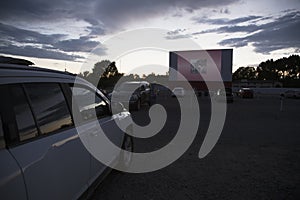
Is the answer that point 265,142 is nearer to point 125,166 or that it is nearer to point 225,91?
point 125,166

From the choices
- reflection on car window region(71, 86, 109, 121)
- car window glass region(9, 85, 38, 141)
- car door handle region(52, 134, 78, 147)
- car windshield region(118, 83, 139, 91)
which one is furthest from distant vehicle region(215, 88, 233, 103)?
car window glass region(9, 85, 38, 141)

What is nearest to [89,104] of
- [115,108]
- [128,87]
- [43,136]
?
[115,108]

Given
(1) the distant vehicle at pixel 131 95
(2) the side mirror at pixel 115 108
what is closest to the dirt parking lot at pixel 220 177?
(2) the side mirror at pixel 115 108

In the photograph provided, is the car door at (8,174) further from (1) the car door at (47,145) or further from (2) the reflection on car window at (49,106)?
(2) the reflection on car window at (49,106)

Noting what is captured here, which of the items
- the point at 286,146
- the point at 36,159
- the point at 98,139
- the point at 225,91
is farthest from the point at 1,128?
the point at 225,91

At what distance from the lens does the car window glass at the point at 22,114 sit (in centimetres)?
185

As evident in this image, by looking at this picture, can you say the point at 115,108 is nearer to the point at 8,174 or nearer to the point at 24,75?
the point at 24,75

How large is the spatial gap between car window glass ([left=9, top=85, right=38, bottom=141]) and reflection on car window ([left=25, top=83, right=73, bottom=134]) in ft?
0.26

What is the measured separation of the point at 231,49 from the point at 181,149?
2173cm

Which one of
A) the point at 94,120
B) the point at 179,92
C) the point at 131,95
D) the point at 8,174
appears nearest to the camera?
the point at 8,174

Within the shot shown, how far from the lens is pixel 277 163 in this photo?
197 inches

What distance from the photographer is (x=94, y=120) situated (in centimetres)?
324

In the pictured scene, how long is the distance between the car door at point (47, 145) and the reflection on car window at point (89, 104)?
311 mm

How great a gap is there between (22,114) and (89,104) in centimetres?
135
